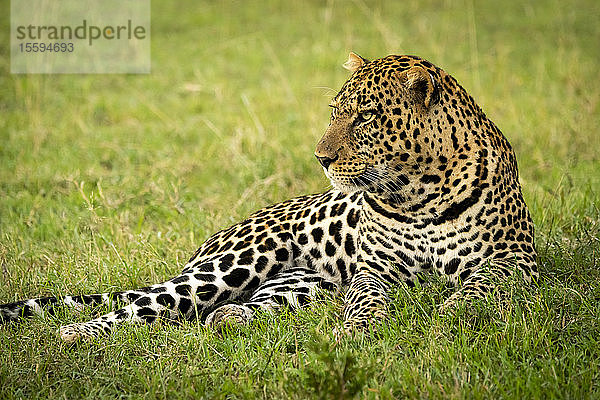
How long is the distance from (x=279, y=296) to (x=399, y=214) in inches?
40.9

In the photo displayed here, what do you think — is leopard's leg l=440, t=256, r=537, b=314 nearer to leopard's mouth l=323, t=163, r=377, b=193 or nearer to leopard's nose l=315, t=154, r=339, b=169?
leopard's mouth l=323, t=163, r=377, b=193

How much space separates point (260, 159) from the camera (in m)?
9.35

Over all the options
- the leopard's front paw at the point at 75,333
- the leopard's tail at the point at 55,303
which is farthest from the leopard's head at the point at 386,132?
the leopard's front paw at the point at 75,333

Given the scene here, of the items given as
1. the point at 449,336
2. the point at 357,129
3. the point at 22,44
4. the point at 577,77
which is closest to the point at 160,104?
the point at 22,44

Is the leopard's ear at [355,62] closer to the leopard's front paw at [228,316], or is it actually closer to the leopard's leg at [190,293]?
the leopard's leg at [190,293]

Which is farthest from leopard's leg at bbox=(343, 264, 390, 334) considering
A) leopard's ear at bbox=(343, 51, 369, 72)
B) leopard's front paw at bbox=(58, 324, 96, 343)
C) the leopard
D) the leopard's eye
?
leopard's front paw at bbox=(58, 324, 96, 343)

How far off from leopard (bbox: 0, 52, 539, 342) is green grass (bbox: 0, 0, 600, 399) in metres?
0.19

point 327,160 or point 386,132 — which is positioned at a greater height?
point 386,132

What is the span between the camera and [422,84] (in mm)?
5301

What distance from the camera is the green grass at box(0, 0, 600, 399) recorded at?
462 centimetres

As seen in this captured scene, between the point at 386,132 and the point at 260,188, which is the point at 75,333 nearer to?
the point at 386,132

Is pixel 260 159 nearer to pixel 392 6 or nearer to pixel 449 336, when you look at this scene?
pixel 449 336

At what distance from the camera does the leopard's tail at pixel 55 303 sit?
5660 millimetres

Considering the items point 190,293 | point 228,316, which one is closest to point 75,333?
point 190,293
